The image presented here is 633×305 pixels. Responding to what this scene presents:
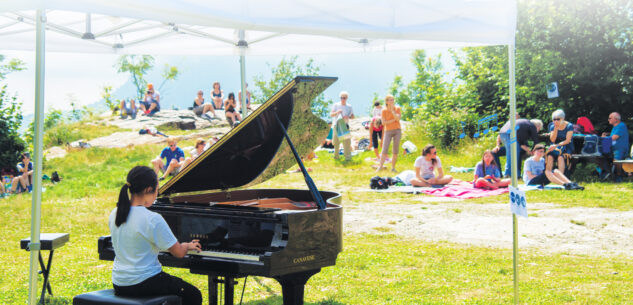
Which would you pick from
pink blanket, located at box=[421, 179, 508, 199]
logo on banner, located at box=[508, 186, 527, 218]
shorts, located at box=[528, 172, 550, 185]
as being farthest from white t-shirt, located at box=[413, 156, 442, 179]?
logo on banner, located at box=[508, 186, 527, 218]

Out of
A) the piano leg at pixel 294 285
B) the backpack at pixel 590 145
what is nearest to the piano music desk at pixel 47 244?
the piano leg at pixel 294 285

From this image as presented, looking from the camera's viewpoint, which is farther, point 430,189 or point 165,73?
point 165,73

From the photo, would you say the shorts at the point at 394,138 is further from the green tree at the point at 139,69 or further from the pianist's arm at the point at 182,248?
the green tree at the point at 139,69

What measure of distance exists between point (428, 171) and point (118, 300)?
10056mm

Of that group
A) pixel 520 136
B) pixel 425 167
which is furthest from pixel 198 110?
pixel 520 136

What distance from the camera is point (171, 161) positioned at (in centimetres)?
1428

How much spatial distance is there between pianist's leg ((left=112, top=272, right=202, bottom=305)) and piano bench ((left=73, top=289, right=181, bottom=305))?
7 cm

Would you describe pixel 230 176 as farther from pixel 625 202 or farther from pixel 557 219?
pixel 625 202

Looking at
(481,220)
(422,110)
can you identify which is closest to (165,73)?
(422,110)

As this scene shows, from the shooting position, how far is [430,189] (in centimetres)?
1257

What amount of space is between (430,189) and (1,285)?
331 inches

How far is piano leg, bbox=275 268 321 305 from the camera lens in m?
4.27

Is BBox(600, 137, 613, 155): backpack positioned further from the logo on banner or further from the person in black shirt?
the logo on banner

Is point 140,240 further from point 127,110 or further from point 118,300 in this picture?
point 127,110
